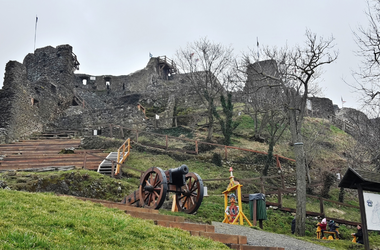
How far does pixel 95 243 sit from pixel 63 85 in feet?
104

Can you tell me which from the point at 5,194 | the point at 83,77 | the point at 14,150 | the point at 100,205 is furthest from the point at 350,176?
the point at 83,77

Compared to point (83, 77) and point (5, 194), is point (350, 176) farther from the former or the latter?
point (83, 77)

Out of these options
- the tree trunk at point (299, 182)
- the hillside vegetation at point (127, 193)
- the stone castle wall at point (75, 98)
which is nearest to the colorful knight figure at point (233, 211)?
the hillside vegetation at point (127, 193)

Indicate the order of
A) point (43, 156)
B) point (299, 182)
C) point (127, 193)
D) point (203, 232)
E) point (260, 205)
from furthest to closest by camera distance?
point (43, 156), point (127, 193), point (299, 182), point (260, 205), point (203, 232)

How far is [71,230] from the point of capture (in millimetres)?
4973

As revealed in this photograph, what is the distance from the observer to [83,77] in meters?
45.0

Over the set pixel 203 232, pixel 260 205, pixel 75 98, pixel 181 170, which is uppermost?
pixel 75 98

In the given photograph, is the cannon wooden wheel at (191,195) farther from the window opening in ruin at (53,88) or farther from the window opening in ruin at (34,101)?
the window opening in ruin at (53,88)

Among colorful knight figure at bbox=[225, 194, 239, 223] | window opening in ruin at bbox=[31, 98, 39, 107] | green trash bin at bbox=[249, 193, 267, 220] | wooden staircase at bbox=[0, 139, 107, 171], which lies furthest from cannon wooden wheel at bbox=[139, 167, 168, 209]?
window opening in ruin at bbox=[31, 98, 39, 107]

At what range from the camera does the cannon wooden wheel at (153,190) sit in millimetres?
9227

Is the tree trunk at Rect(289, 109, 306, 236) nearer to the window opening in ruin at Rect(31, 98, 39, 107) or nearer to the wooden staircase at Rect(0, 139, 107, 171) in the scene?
the wooden staircase at Rect(0, 139, 107, 171)

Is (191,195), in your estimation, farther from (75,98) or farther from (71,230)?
(75,98)

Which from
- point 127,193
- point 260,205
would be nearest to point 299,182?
point 260,205

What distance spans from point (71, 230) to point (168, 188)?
16.3 feet
